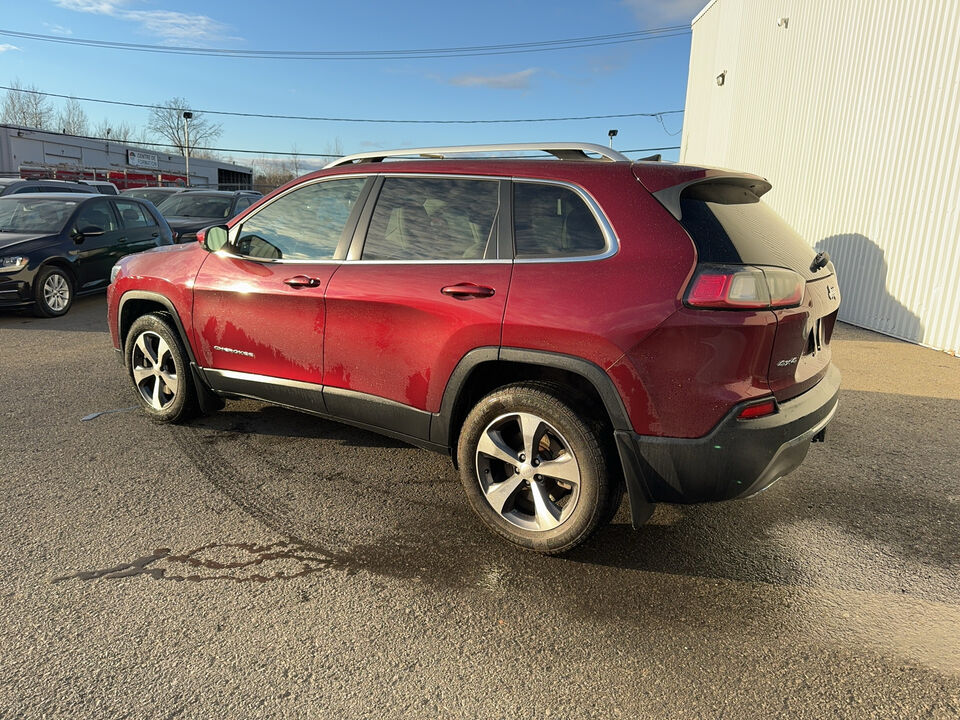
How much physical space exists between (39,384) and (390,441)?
3460mm

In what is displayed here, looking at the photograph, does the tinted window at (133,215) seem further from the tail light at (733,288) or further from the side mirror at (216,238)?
the tail light at (733,288)

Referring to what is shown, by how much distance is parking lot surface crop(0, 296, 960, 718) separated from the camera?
2.22m

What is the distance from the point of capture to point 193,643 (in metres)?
2.42

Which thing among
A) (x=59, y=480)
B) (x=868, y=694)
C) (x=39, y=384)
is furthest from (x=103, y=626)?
(x=39, y=384)

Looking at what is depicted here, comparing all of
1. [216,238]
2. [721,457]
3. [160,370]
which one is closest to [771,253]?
[721,457]

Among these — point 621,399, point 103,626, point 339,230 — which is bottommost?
point 103,626

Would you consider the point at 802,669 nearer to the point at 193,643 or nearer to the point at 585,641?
the point at 585,641

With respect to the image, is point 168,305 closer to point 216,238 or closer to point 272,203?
point 216,238

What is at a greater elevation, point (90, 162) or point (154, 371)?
point (90, 162)

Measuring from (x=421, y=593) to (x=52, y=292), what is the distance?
851 cm

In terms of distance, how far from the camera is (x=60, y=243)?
9.02 m

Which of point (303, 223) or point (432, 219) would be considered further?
point (303, 223)

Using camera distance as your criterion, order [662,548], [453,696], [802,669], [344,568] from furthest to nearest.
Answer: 1. [662,548]
2. [344,568]
3. [802,669]
4. [453,696]

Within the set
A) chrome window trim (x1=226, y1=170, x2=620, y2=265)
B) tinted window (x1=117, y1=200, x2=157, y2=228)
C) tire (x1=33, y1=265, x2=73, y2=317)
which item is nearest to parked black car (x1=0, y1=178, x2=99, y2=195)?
tinted window (x1=117, y1=200, x2=157, y2=228)
